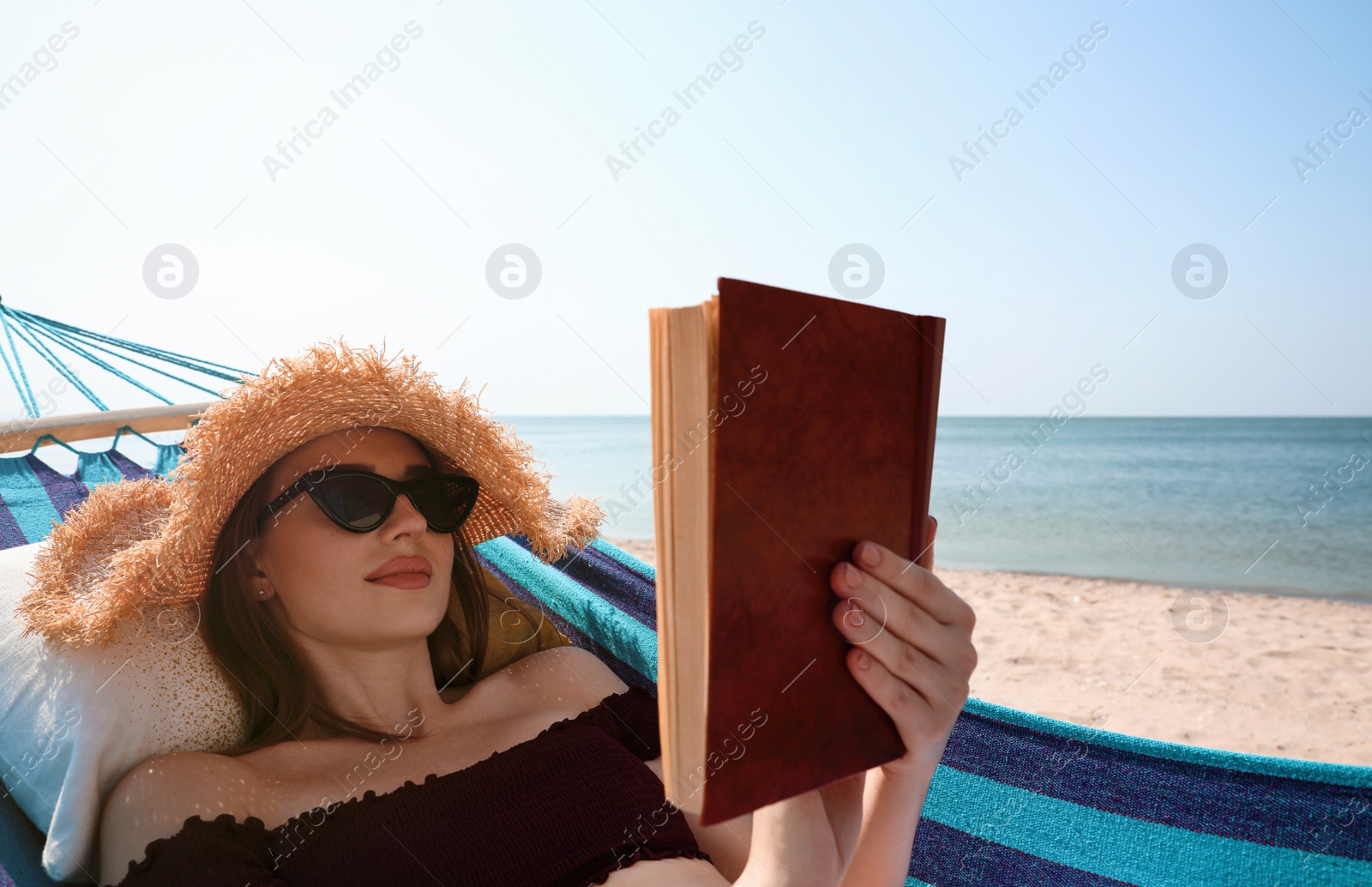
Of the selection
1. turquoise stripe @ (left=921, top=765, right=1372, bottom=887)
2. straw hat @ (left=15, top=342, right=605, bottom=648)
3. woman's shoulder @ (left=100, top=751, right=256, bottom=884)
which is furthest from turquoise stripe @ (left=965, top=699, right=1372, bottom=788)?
woman's shoulder @ (left=100, top=751, right=256, bottom=884)

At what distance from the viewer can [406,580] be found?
1565 millimetres

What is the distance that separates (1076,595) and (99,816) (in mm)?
8413

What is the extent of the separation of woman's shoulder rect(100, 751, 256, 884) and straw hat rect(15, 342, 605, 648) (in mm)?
278

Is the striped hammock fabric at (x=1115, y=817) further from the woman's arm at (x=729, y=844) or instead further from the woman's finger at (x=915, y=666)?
the woman's finger at (x=915, y=666)

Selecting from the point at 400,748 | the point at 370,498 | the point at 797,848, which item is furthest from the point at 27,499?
the point at 797,848

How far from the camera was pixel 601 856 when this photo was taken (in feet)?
4.37

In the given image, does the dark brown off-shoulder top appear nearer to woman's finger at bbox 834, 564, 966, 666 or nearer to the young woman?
the young woman

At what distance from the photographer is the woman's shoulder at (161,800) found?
1.16 m

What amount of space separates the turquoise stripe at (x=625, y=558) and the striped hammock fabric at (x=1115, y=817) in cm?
91

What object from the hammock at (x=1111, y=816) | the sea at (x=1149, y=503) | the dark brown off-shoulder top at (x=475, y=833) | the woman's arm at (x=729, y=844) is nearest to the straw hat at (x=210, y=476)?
the sea at (x=1149, y=503)

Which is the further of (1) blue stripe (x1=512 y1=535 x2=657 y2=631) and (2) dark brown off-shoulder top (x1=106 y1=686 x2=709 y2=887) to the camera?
(1) blue stripe (x1=512 y1=535 x2=657 y2=631)

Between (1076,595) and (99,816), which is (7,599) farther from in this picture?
(1076,595)

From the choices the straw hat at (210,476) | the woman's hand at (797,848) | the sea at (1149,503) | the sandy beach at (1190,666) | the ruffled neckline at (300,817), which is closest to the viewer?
the woman's hand at (797,848)

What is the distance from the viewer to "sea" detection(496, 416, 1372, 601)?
10.3 meters
